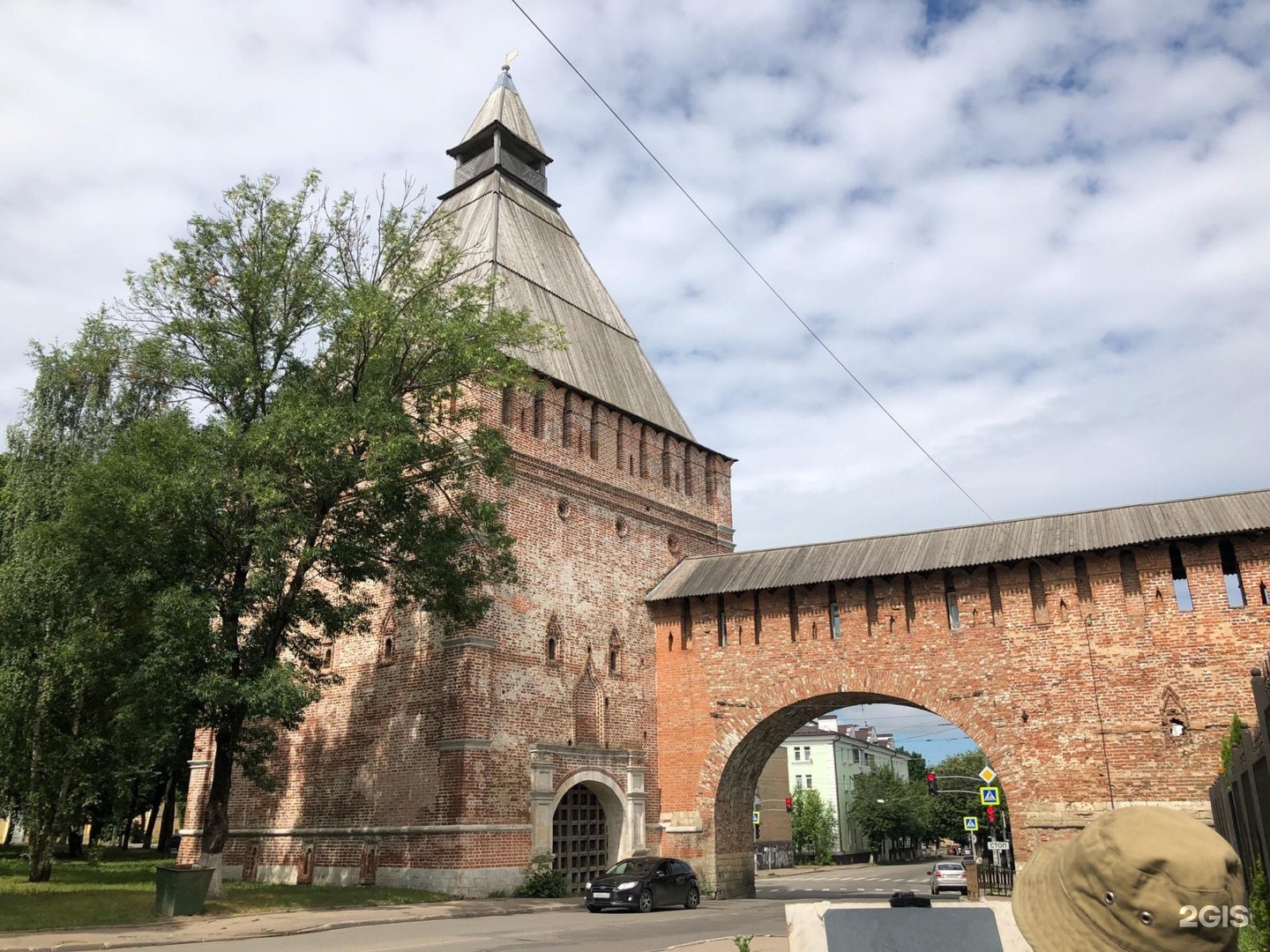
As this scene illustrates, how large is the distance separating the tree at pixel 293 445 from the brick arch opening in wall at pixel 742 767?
802cm

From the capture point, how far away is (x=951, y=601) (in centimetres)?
2119

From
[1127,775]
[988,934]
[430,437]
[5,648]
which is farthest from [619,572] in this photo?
[988,934]

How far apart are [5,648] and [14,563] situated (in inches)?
69.4

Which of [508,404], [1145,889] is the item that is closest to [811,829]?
[508,404]

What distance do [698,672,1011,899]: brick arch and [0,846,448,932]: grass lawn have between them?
7.40 metres

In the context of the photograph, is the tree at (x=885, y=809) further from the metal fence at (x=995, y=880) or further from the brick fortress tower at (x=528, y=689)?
the brick fortress tower at (x=528, y=689)

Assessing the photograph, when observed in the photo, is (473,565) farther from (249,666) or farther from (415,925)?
(415,925)

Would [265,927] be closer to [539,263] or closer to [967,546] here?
[967,546]

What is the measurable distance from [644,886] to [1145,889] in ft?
58.7

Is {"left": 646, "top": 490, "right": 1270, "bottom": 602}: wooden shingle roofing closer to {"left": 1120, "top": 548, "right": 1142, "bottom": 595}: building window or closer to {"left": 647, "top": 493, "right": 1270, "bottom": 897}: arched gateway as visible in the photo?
{"left": 647, "top": 493, "right": 1270, "bottom": 897}: arched gateway

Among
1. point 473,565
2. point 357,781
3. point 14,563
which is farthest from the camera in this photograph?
point 357,781

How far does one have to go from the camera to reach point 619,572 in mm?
23672

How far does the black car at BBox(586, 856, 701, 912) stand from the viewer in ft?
58.0

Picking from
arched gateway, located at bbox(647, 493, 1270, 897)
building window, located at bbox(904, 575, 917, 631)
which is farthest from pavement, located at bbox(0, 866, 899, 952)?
building window, located at bbox(904, 575, 917, 631)
